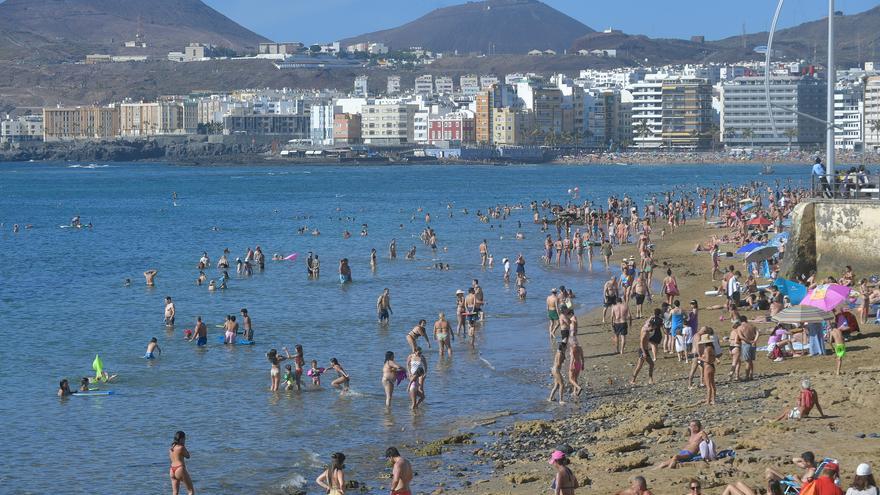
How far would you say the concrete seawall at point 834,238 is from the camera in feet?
89.7

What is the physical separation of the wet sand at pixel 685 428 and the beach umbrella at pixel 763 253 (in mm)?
7952

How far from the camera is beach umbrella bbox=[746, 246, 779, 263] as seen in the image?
31.4 metres

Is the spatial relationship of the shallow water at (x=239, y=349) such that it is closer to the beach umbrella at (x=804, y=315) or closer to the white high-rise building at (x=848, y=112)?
the beach umbrella at (x=804, y=315)

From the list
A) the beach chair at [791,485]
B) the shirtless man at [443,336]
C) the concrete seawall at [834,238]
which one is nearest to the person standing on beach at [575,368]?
the shirtless man at [443,336]

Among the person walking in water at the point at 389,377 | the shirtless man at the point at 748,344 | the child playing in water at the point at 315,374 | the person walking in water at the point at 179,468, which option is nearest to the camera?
the person walking in water at the point at 179,468

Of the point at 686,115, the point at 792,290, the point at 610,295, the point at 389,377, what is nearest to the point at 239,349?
the point at 389,377

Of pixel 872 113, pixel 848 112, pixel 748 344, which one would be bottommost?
pixel 748 344

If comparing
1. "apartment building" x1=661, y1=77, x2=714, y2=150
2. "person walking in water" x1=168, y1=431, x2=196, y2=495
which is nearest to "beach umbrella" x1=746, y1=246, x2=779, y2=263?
"person walking in water" x1=168, y1=431, x2=196, y2=495

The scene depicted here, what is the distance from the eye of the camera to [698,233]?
52.3 metres

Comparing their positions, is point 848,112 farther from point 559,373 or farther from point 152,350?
point 559,373

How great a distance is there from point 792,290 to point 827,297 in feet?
9.61

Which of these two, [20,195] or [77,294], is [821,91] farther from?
[77,294]

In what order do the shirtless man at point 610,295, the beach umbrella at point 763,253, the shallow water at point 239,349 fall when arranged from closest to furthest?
the shallow water at point 239,349, the shirtless man at point 610,295, the beach umbrella at point 763,253

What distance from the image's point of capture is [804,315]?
67.7ft
